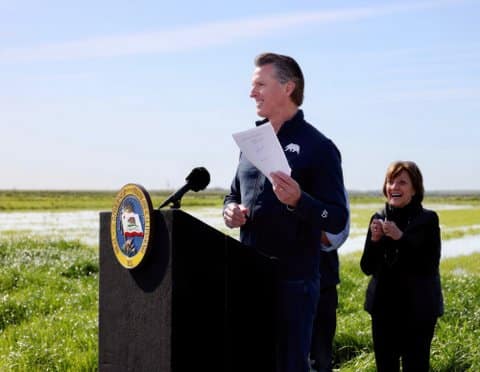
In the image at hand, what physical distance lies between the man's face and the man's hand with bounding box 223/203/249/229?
423 millimetres

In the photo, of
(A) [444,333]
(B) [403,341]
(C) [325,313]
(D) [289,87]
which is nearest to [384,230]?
(B) [403,341]

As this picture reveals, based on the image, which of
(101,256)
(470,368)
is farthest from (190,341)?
(470,368)

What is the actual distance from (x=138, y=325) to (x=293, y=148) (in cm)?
99

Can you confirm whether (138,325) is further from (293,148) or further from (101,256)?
(293,148)

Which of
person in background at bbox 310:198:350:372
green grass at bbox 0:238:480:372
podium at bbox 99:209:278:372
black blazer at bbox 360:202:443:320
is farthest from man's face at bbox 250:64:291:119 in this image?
green grass at bbox 0:238:480:372


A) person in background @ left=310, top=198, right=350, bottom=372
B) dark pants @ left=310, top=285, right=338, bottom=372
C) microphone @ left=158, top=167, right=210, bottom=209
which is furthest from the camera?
dark pants @ left=310, top=285, right=338, bottom=372

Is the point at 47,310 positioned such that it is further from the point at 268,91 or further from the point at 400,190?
the point at 268,91

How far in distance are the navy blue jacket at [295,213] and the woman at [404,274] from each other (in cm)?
123

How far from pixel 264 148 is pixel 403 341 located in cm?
199

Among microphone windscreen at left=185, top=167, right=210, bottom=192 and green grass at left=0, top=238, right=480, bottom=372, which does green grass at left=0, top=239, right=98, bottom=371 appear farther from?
microphone windscreen at left=185, top=167, right=210, bottom=192

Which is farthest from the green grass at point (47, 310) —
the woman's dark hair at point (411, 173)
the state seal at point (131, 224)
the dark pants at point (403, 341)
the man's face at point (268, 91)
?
the man's face at point (268, 91)

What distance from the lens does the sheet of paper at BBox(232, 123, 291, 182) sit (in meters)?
3.01

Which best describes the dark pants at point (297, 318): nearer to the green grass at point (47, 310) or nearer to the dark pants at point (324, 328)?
the dark pants at point (324, 328)

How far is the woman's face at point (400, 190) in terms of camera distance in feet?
14.5
